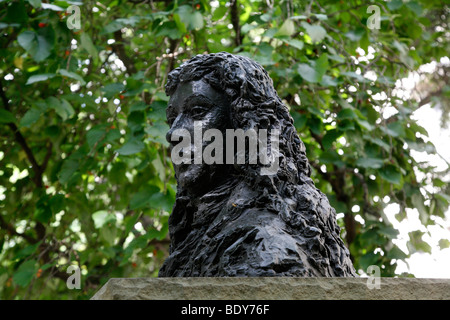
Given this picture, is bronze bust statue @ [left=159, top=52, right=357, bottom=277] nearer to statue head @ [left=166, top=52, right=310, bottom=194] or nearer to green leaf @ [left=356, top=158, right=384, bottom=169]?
statue head @ [left=166, top=52, right=310, bottom=194]

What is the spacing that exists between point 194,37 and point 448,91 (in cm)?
364

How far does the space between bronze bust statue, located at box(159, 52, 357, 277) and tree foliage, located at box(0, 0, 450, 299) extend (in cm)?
184

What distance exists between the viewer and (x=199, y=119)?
2.99 meters

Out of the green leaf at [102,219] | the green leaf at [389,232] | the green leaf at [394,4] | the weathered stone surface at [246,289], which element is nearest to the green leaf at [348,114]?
the green leaf at [389,232]

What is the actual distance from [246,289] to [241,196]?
823mm

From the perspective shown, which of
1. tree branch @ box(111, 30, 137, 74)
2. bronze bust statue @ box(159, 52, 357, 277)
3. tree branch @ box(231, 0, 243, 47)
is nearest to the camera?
bronze bust statue @ box(159, 52, 357, 277)

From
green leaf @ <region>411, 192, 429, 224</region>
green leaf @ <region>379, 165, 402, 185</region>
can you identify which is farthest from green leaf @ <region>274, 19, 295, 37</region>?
green leaf @ <region>411, 192, 429, 224</region>

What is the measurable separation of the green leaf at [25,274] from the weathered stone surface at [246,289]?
12.1 ft

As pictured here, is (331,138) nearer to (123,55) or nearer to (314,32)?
(314,32)

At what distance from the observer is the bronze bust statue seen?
2.50m

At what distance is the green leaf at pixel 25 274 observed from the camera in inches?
212

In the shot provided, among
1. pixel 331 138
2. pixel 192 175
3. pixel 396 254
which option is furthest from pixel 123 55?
pixel 192 175

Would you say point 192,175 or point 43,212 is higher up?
point 192,175
